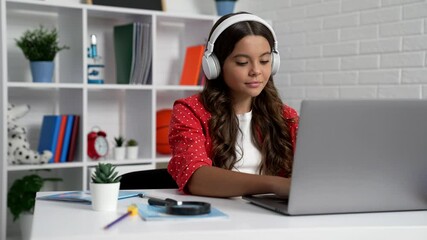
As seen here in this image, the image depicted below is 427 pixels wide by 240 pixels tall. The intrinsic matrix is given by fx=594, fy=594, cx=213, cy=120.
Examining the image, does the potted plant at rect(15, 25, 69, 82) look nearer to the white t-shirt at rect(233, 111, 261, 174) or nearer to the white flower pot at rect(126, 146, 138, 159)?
the white flower pot at rect(126, 146, 138, 159)

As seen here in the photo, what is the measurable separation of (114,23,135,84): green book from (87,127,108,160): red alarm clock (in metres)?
0.33

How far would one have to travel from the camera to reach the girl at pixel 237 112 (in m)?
1.82

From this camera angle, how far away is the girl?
5.97 ft

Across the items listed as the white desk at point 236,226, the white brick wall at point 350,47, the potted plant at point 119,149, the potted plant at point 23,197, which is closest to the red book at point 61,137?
the potted plant at point 23,197

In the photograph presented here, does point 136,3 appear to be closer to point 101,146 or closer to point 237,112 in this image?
point 101,146

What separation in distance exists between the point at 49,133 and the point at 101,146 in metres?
0.30

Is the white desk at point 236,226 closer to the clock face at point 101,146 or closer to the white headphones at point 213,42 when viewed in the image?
the white headphones at point 213,42

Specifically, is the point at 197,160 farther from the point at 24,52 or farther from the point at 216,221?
the point at 24,52

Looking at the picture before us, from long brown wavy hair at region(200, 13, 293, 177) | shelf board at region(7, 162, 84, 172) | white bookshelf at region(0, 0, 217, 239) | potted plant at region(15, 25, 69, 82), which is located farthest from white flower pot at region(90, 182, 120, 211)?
potted plant at region(15, 25, 69, 82)

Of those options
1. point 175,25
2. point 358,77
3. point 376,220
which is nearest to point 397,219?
point 376,220

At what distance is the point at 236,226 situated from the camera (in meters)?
1.15

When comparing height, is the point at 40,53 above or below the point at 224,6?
below

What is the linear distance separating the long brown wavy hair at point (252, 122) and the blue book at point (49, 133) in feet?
4.78

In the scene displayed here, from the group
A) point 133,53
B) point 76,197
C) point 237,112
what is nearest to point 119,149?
point 133,53
